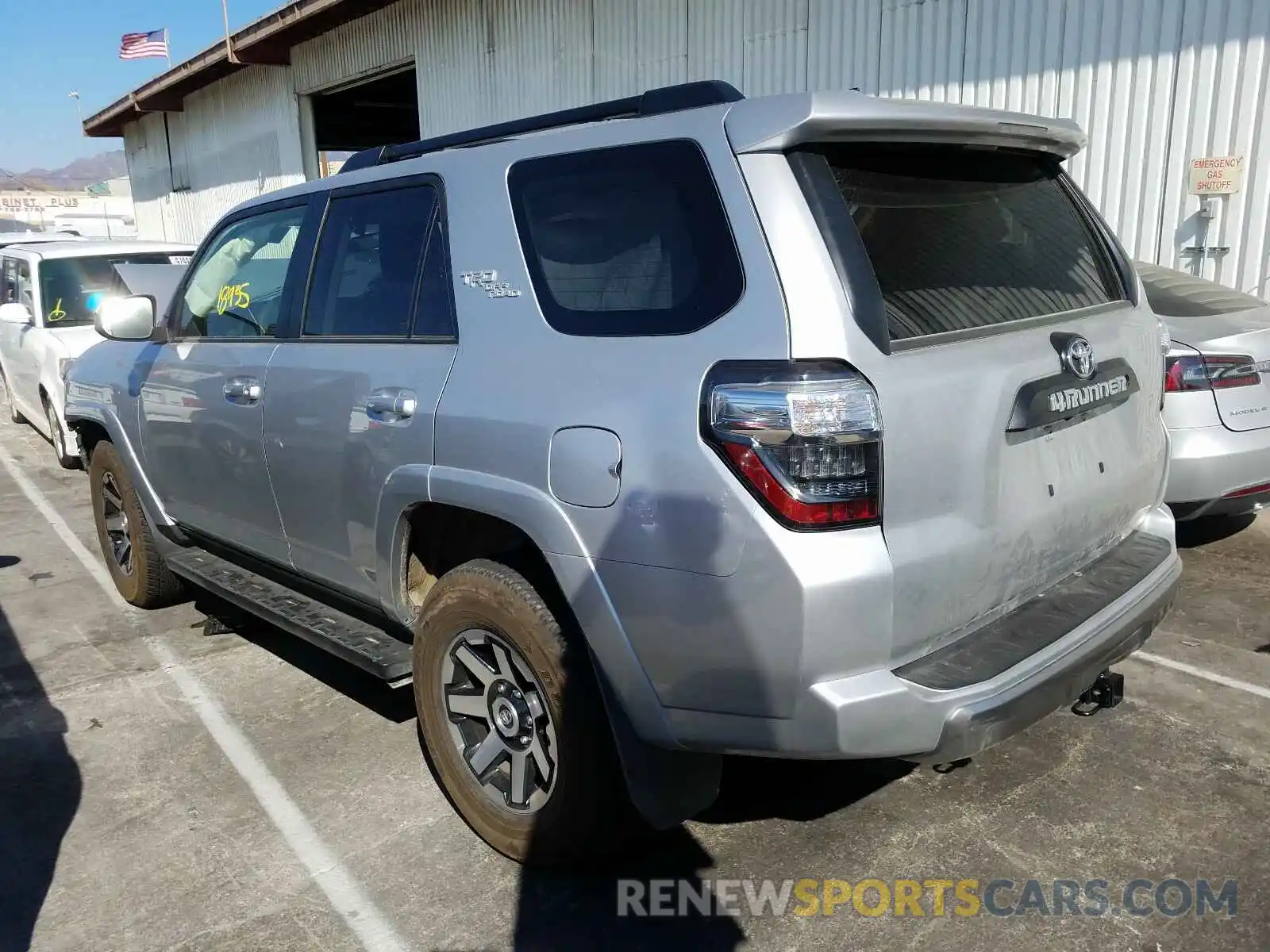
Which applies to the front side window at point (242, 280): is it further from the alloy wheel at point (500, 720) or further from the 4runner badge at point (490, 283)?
the alloy wheel at point (500, 720)

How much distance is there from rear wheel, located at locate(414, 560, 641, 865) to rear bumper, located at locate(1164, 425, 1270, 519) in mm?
3415

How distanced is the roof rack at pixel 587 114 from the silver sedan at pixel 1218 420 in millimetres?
3038

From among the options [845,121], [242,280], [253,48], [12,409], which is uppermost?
[253,48]

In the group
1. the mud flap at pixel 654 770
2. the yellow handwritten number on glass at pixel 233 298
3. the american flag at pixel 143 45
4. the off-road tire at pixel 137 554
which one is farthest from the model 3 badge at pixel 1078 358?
the american flag at pixel 143 45

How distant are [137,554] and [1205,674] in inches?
192

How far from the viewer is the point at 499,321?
2.80m

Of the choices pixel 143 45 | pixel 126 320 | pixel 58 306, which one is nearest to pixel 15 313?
pixel 58 306

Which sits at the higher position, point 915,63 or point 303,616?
point 915,63

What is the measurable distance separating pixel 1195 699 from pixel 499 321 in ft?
9.81

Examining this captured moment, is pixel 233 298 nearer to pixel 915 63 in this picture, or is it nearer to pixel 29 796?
pixel 29 796

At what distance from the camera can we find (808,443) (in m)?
2.17

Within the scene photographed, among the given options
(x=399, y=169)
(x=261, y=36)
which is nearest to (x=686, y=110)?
(x=399, y=169)

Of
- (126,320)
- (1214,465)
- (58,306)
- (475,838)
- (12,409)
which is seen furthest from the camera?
(12,409)

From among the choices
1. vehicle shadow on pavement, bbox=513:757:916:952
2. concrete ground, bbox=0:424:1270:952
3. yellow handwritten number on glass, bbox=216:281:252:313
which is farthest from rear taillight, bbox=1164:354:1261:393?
yellow handwritten number on glass, bbox=216:281:252:313
